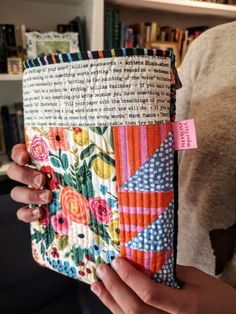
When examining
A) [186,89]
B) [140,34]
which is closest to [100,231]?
[186,89]

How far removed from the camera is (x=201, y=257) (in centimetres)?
58

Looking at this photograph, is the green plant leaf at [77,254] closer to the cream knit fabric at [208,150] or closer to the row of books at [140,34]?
the cream knit fabric at [208,150]

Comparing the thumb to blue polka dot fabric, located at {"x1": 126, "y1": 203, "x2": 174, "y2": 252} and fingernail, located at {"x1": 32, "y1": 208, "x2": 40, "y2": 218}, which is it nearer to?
blue polka dot fabric, located at {"x1": 126, "y1": 203, "x2": 174, "y2": 252}

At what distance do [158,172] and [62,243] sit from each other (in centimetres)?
22

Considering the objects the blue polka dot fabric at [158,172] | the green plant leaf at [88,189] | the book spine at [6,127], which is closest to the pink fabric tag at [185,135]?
the blue polka dot fabric at [158,172]

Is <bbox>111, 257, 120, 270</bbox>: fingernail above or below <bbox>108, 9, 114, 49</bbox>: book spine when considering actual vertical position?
below

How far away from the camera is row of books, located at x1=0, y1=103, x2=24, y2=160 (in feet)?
4.53

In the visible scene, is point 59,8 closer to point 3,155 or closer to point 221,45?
point 3,155

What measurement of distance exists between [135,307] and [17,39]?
122 cm

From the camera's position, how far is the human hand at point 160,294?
1.22 ft

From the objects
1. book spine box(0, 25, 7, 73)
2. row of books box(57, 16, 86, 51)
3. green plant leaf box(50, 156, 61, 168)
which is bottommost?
green plant leaf box(50, 156, 61, 168)

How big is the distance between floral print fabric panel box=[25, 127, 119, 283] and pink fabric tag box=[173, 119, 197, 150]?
3.2 inches

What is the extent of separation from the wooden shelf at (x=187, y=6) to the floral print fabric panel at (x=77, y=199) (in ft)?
3.84

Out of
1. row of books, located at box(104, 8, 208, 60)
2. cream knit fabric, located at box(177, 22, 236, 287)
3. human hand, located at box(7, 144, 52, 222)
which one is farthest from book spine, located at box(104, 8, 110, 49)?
human hand, located at box(7, 144, 52, 222)
